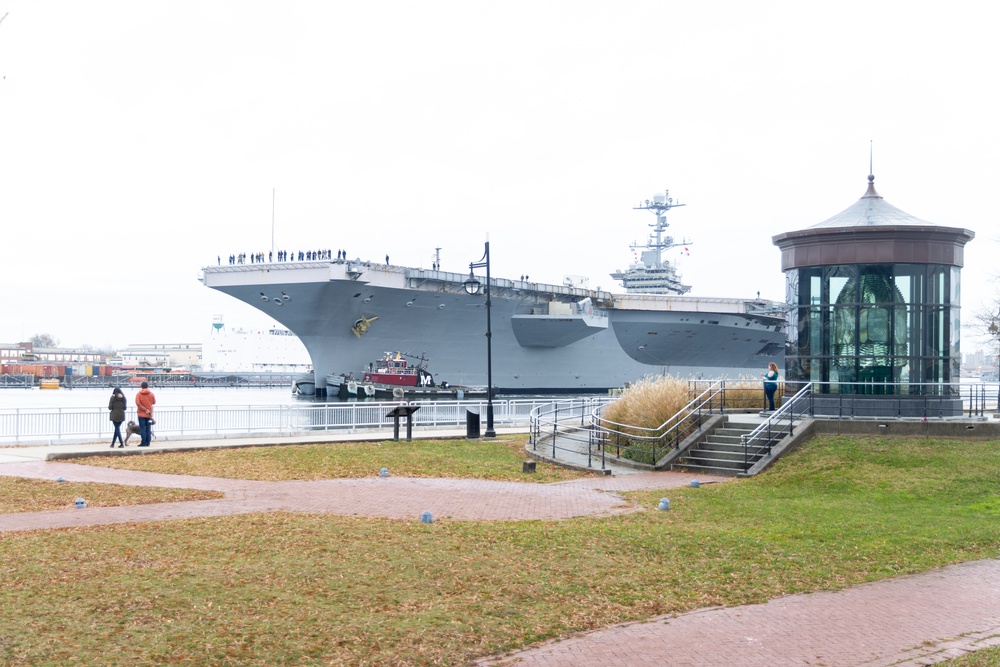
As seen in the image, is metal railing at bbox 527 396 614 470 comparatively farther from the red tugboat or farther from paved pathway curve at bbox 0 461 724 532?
the red tugboat

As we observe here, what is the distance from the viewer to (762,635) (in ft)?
22.5

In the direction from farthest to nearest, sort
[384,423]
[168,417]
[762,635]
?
1. [384,423]
2. [168,417]
3. [762,635]

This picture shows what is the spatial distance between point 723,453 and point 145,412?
12465 mm

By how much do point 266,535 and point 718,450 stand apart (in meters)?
10.8

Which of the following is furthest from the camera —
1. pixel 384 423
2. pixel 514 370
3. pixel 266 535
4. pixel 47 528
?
pixel 514 370

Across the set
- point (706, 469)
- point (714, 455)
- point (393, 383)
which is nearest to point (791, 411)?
point (714, 455)

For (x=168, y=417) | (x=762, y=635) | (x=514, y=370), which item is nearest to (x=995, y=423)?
(x=762, y=635)

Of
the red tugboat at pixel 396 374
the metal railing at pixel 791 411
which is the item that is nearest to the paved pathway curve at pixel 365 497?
the metal railing at pixel 791 411

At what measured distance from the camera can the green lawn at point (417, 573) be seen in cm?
639

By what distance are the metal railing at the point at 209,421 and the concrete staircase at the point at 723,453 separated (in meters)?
8.40

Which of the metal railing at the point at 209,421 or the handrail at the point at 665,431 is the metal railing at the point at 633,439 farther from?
the metal railing at the point at 209,421

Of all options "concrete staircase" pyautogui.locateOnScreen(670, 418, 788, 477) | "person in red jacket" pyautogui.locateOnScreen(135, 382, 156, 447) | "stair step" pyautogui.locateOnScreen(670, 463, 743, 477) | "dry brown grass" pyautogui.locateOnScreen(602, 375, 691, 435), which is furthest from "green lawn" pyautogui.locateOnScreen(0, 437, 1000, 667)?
"person in red jacket" pyautogui.locateOnScreen(135, 382, 156, 447)

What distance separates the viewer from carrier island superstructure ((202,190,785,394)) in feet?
156

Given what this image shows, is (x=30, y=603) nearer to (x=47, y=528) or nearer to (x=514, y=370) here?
(x=47, y=528)
